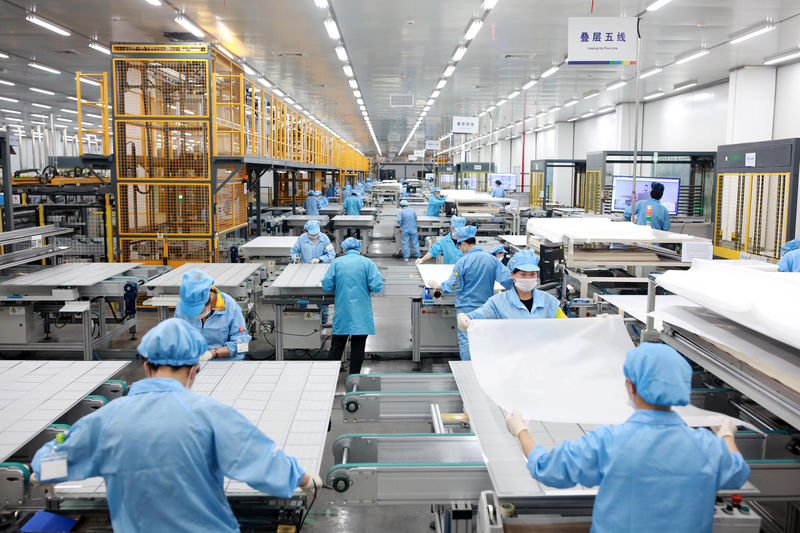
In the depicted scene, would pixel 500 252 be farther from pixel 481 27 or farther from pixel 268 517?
pixel 481 27

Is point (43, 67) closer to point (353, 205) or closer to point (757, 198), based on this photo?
point (353, 205)

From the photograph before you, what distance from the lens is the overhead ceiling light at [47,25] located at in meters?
11.0

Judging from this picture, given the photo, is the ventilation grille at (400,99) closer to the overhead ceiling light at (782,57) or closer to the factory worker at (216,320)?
the overhead ceiling light at (782,57)

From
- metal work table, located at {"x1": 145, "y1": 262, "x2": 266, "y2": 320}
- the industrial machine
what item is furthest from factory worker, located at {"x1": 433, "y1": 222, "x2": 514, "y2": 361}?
the industrial machine

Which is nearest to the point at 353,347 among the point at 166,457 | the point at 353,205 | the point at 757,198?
the point at 166,457

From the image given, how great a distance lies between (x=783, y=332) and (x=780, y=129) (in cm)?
1407

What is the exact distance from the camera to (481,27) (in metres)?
11.2

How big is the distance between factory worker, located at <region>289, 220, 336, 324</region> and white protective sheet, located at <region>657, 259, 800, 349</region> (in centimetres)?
561

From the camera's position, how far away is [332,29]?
1145 centimetres

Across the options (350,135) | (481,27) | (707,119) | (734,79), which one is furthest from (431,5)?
(350,135)

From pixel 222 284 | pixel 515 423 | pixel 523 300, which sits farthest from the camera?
pixel 222 284

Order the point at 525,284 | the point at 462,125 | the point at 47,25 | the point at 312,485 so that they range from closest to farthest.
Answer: the point at 312,485 < the point at 525,284 < the point at 47,25 < the point at 462,125

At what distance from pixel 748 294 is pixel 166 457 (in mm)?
2312

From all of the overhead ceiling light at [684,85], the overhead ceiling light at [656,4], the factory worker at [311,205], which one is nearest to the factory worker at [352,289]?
the overhead ceiling light at [656,4]
